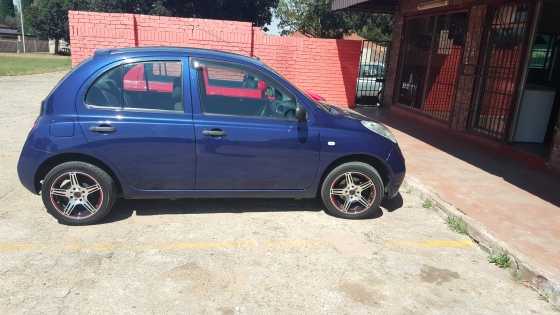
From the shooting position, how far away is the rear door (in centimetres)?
408

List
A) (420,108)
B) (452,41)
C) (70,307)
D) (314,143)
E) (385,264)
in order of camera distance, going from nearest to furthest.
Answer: (70,307)
(385,264)
(314,143)
(452,41)
(420,108)

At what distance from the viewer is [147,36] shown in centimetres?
1299

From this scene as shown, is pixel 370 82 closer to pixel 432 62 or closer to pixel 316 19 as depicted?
pixel 432 62

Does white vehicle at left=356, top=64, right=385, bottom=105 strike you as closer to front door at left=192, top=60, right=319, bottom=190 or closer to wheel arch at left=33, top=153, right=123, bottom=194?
front door at left=192, top=60, right=319, bottom=190

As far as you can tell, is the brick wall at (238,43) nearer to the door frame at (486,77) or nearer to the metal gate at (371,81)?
the metal gate at (371,81)

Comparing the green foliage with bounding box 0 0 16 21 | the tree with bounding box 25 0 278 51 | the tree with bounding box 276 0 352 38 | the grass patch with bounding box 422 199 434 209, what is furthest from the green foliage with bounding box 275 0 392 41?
the green foliage with bounding box 0 0 16 21

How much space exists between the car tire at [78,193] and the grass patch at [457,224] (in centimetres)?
367

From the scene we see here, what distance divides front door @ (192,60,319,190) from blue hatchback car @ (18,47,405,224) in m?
0.01

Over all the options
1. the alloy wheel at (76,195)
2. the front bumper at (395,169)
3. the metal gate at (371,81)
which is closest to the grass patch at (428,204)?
the front bumper at (395,169)

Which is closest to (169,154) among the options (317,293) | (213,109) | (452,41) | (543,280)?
(213,109)

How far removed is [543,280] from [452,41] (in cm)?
765

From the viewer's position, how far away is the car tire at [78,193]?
412cm

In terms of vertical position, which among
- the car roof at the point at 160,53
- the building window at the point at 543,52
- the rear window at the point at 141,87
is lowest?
the rear window at the point at 141,87

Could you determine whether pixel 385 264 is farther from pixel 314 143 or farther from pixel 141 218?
pixel 141 218
